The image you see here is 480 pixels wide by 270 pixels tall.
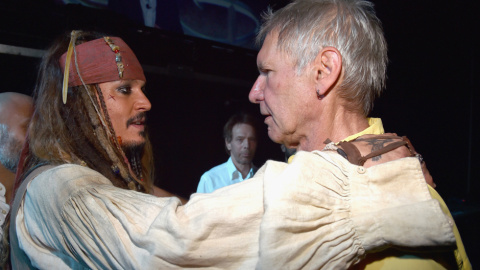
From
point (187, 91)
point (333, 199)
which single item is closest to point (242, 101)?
point (187, 91)

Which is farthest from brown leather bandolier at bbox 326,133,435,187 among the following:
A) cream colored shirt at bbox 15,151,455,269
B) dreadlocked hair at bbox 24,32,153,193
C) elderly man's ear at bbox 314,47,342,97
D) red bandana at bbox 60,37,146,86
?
red bandana at bbox 60,37,146,86

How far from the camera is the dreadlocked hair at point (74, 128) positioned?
1546mm

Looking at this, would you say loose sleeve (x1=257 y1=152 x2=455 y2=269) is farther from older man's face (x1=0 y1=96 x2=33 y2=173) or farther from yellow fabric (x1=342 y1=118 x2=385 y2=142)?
older man's face (x1=0 y1=96 x2=33 y2=173)

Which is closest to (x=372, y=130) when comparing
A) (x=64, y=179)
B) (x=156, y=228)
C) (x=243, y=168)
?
(x=156, y=228)

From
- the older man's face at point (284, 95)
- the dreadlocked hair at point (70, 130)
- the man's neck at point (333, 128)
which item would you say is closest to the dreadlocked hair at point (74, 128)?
the dreadlocked hair at point (70, 130)

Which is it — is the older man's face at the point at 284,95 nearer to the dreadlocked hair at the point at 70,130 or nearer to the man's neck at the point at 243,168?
the dreadlocked hair at the point at 70,130

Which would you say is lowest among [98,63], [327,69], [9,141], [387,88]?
[9,141]

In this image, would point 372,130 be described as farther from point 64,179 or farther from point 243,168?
point 243,168

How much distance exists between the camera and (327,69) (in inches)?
43.6

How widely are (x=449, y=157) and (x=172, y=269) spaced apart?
493cm

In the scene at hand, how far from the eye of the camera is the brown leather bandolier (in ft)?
2.95

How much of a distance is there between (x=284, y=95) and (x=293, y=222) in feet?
1.66

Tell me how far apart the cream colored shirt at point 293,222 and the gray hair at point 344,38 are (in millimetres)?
389

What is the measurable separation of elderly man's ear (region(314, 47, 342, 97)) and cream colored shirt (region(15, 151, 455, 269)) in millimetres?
331
